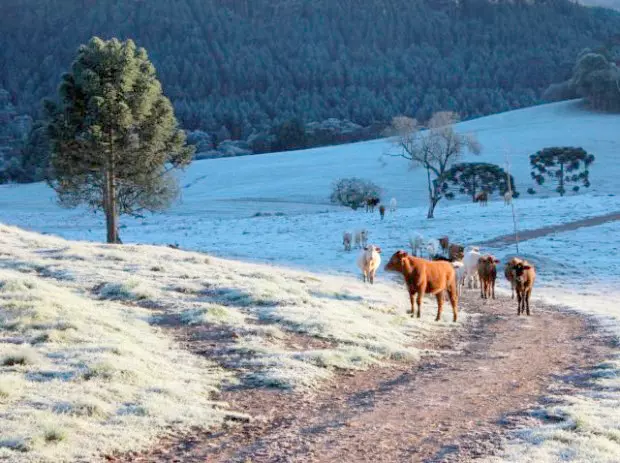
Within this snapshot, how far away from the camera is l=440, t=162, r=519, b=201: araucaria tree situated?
85.1 m

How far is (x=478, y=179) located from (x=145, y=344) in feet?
257

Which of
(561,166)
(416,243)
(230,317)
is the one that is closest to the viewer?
(230,317)

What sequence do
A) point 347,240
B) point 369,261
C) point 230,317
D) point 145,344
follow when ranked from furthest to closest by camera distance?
point 347,240
point 369,261
point 230,317
point 145,344

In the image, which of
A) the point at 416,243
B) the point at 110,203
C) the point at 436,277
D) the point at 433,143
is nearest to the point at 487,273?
the point at 436,277

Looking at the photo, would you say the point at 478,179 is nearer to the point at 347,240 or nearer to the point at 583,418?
the point at 347,240

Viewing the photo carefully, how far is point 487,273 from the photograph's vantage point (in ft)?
77.2

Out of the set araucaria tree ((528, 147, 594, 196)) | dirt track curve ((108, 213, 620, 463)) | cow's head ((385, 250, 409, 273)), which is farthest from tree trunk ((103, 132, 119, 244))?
araucaria tree ((528, 147, 594, 196))

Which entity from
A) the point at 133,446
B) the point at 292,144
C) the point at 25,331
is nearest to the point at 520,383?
the point at 133,446

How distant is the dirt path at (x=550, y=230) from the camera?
40875 mm

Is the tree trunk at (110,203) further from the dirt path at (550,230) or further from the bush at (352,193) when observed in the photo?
the bush at (352,193)

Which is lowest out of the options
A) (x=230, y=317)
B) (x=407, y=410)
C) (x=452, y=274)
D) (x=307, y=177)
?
(x=407, y=410)

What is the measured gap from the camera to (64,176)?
35.9 m

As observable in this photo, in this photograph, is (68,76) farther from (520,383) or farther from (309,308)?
(520,383)

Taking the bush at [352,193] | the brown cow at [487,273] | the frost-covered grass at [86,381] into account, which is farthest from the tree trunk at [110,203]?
the bush at [352,193]
